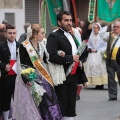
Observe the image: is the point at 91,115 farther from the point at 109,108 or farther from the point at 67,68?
the point at 67,68

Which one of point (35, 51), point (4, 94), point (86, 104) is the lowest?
point (86, 104)

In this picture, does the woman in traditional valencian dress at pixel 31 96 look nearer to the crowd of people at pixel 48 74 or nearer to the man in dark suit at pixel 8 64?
the crowd of people at pixel 48 74

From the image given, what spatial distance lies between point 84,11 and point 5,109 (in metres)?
18.1

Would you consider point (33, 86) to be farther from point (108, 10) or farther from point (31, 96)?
point (108, 10)

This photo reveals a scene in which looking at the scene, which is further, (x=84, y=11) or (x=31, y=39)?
(x=84, y=11)

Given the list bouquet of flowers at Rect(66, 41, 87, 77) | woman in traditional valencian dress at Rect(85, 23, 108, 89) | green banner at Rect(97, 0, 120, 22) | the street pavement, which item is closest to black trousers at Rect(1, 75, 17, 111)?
bouquet of flowers at Rect(66, 41, 87, 77)

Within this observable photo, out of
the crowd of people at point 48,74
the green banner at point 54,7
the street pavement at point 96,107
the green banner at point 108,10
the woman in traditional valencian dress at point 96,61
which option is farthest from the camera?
the woman in traditional valencian dress at point 96,61

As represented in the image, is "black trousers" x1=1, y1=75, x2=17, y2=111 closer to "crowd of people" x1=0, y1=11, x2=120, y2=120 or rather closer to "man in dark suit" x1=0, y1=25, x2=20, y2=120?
"man in dark suit" x1=0, y1=25, x2=20, y2=120

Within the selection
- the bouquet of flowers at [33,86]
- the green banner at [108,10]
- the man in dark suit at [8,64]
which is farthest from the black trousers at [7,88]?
the green banner at [108,10]

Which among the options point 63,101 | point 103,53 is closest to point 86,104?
point 103,53

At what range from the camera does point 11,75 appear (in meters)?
8.69

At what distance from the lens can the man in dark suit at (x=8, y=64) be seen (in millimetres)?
8633

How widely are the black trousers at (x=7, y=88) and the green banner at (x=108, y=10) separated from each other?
411 centimetres

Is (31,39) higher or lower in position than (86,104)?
higher
